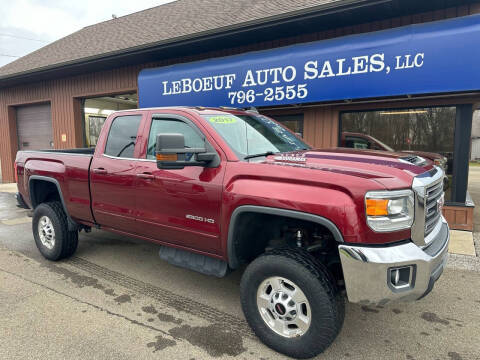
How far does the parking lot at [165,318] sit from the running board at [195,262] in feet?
1.45

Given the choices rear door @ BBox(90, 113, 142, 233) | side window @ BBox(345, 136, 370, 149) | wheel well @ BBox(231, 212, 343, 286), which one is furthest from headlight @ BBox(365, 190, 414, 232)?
side window @ BBox(345, 136, 370, 149)

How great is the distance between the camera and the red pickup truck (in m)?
2.30

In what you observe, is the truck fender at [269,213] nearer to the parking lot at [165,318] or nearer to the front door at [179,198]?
the front door at [179,198]

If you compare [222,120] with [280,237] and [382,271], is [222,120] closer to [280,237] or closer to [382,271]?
[280,237]

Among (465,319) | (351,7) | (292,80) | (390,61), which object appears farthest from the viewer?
(292,80)

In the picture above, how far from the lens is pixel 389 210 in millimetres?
2293

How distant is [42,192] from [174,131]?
2723mm

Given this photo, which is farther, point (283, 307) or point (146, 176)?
point (146, 176)

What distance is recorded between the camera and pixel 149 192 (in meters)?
3.42

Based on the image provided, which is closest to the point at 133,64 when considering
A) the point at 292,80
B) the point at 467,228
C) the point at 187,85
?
the point at 187,85

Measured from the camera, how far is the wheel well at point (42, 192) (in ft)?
15.8

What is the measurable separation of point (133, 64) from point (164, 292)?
7891 millimetres

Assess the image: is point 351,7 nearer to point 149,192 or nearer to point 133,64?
point 149,192

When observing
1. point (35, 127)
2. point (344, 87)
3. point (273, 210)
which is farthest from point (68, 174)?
point (35, 127)
